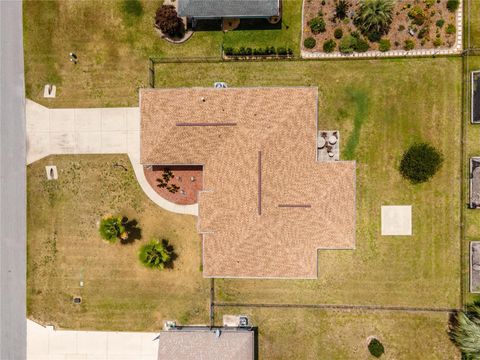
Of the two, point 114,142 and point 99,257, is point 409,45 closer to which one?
point 114,142

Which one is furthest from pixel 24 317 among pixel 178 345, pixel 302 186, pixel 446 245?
pixel 446 245

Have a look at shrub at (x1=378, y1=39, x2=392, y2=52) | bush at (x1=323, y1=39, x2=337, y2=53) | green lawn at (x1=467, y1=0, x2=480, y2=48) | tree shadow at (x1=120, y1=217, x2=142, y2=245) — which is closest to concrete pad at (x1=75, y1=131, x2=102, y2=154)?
tree shadow at (x1=120, y1=217, x2=142, y2=245)

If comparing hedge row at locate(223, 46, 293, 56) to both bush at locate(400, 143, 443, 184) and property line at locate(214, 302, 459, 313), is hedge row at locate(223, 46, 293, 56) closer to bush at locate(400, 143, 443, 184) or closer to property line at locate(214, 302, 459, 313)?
bush at locate(400, 143, 443, 184)

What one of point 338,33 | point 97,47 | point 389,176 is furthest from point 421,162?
point 97,47

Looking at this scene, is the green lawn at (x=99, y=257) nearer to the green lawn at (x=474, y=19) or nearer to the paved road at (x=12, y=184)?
the paved road at (x=12, y=184)

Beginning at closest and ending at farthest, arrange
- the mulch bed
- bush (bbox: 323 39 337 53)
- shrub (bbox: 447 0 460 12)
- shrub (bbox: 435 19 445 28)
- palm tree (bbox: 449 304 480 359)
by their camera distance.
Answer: palm tree (bbox: 449 304 480 359) → shrub (bbox: 447 0 460 12) → shrub (bbox: 435 19 445 28) → bush (bbox: 323 39 337 53) → the mulch bed

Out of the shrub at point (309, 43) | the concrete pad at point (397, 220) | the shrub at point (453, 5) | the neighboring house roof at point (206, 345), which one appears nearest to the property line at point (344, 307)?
the neighboring house roof at point (206, 345)
